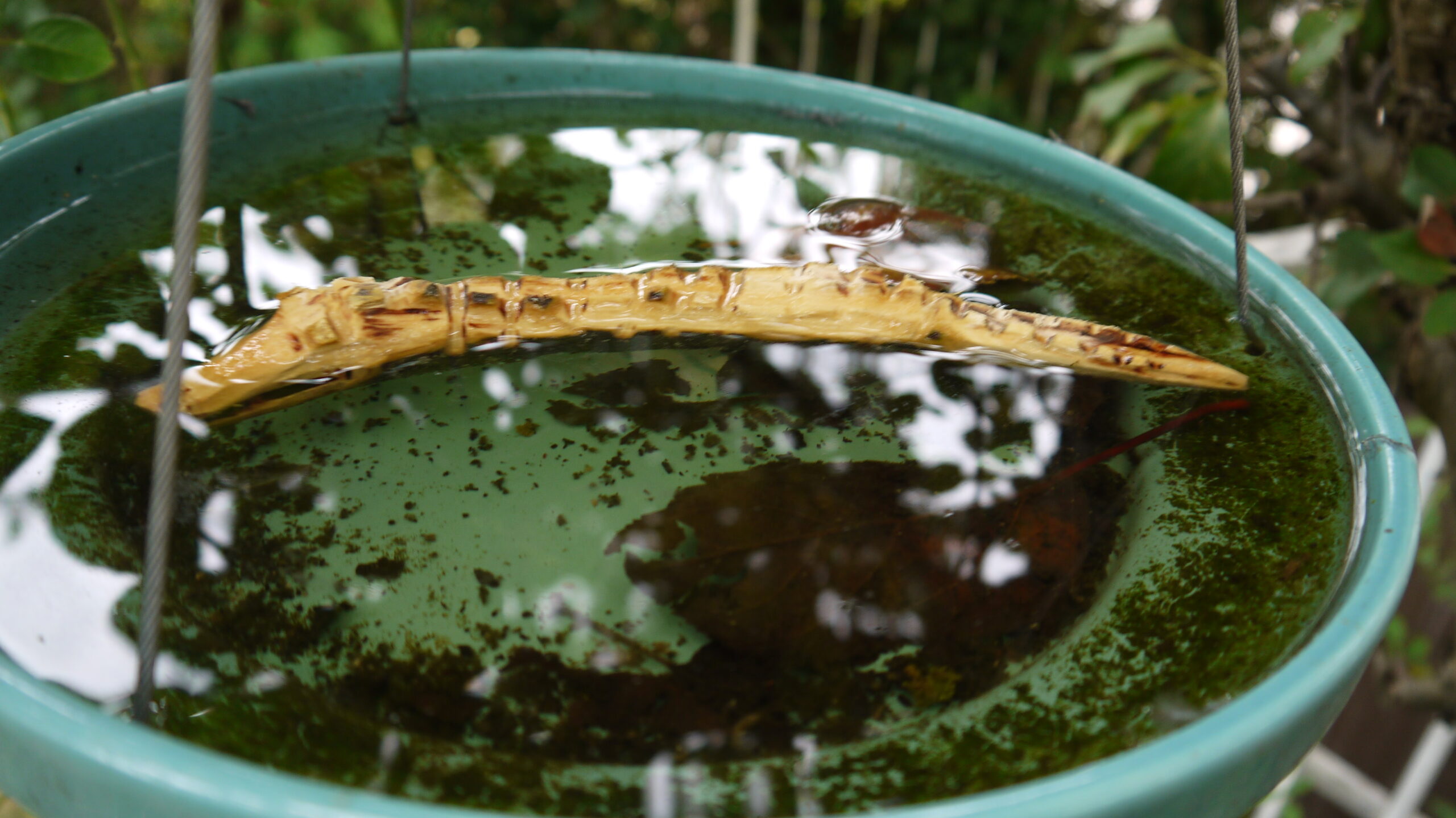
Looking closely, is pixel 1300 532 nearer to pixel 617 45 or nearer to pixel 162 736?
pixel 162 736

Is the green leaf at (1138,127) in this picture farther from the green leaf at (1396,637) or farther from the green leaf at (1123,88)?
the green leaf at (1396,637)

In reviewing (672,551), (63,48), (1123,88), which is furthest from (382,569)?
(1123,88)

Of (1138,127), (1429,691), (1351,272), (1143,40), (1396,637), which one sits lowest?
(1396,637)

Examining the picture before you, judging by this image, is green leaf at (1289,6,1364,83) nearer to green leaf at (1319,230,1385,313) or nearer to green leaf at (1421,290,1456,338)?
green leaf at (1319,230,1385,313)

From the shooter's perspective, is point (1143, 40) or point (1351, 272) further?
point (1143, 40)

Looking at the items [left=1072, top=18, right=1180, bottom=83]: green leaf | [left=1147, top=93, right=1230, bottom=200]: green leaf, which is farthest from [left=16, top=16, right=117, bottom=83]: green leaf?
[left=1072, top=18, right=1180, bottom=83]: green leaf

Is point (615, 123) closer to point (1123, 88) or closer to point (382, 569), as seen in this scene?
point (382, 569)

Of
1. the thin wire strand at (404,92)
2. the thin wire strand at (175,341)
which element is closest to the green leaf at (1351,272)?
the thin wire strand at (404,92)
